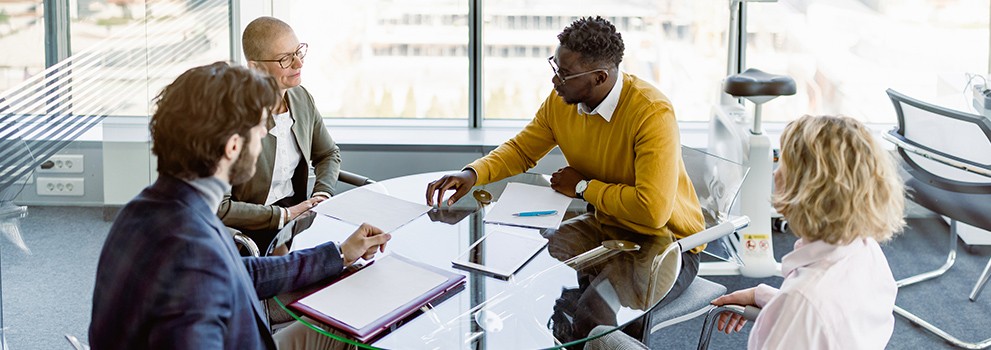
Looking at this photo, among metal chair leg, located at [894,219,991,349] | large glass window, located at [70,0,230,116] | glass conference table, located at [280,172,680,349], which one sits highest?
large glass window, located at [70,0,230,116]

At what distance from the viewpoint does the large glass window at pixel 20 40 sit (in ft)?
8.53

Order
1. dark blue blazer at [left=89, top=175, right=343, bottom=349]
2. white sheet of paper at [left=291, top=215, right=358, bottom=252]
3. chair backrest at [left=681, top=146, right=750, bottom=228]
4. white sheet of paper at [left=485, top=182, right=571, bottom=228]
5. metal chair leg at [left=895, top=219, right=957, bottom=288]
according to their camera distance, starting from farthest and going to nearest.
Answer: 1. metal chair leg at [left=895, top=219, right=957, bottom=288]
2. chair backrest at [left=681, top=146, right=750, bottom=228]
3. white sheet of paper at [left=485, top=182, right=571, bottom=228]
4. white sheet of paper at [left=291, top=215, right=358, bottom=252]
5. dark blue blazer at [left=89, top=175, right=343, bottom=349]

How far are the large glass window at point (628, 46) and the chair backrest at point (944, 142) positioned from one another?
1.20 meters

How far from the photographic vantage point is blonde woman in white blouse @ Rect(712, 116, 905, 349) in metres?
1.73

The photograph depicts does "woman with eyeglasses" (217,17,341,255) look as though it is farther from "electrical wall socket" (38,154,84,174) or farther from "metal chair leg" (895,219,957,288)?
"metal chair leg" (895,219,957,288)

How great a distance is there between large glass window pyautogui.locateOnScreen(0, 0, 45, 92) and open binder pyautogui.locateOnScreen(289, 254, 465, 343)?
1.17 meters

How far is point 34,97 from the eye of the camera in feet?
8.86

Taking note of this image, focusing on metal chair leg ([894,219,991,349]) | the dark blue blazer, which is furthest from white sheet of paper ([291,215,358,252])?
metal chair leg ([894,219,991,349])

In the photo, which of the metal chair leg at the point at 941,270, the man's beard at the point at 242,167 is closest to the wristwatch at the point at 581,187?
the man's beard at the point at 242,167

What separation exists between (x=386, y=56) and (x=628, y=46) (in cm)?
116

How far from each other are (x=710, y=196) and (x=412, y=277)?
1.11 metres

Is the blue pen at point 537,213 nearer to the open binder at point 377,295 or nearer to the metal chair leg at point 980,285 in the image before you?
the open binder at point 377,295

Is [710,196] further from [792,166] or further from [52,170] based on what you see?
[52,170]

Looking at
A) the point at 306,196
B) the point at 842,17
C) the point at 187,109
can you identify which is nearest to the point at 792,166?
the point at 187,109
